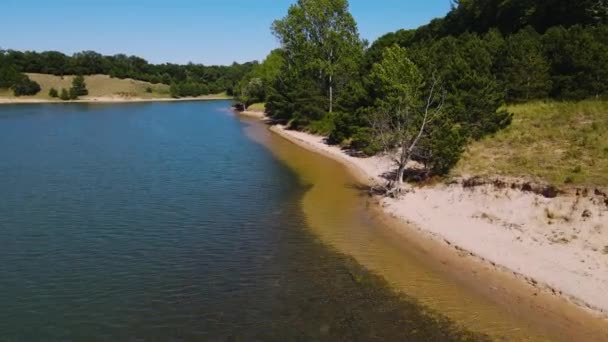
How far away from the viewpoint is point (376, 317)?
1748cm

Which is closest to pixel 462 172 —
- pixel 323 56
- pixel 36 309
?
pixel 36 309

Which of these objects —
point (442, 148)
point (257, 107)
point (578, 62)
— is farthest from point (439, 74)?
point (257, 107)

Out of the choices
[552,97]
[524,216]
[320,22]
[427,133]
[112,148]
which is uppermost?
[320,22]

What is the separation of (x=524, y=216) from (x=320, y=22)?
54324 mm

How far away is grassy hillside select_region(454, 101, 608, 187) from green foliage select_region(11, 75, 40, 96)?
17637 centimetres

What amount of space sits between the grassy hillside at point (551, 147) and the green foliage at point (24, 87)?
579 ft

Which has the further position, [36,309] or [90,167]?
[90,167]

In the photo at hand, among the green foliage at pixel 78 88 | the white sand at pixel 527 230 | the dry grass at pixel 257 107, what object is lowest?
the green foliage at pixel 78 88

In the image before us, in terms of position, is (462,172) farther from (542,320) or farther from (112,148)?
(112,148)

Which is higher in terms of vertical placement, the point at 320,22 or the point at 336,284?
the point at 320,22

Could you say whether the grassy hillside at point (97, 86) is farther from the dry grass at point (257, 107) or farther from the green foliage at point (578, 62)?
the green foliage at point (578, 62)

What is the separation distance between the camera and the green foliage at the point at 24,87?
561ft

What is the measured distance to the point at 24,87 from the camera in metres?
172

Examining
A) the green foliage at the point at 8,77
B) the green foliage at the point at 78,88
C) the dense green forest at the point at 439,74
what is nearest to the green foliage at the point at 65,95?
the green foliage at the point at 78,88
